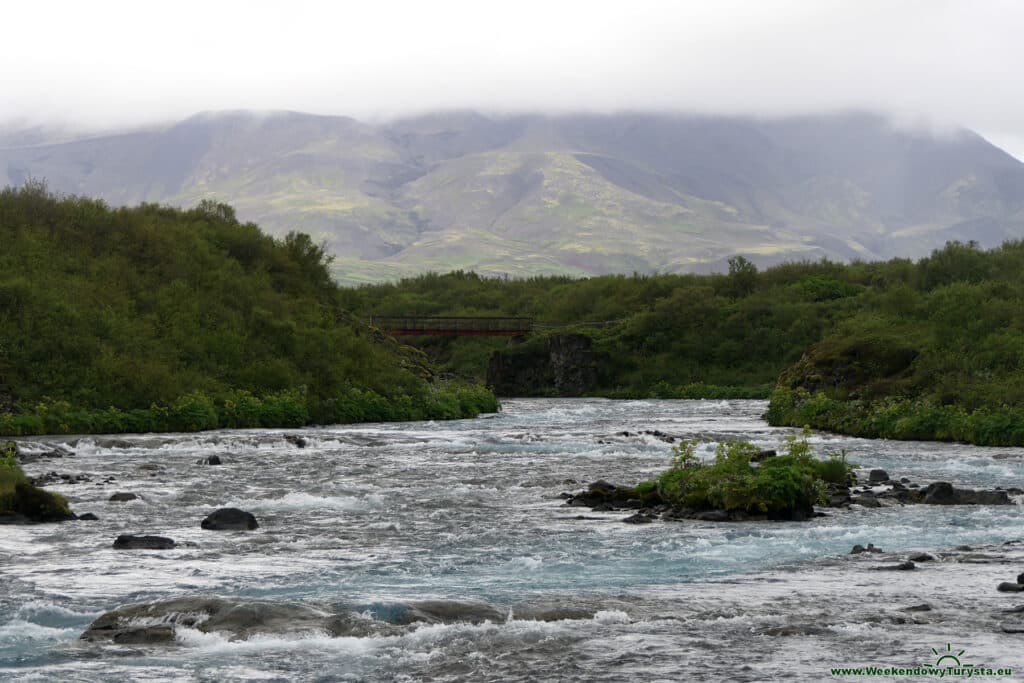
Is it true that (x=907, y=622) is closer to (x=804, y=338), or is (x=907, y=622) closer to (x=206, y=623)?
(x=206, y=623)

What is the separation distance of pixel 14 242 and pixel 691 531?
142ft

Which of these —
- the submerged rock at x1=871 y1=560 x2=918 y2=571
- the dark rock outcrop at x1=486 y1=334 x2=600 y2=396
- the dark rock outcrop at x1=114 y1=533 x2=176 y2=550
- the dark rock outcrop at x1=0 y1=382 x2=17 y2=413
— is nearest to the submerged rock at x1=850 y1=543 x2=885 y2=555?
the submerged rock at x1=871 y1=560 x2=918 y2=571

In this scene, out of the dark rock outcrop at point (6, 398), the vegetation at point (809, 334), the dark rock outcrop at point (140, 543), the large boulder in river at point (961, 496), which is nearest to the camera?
the dark rock outcrop at point (140, 543)

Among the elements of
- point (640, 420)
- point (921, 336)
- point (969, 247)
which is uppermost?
point (969, 247)

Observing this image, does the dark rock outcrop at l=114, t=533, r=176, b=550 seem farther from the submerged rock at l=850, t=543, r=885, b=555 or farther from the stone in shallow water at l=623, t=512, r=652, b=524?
the submerged rock at l=850, t=543, r=885, b=555

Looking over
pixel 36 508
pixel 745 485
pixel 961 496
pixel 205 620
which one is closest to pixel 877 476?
pixel 961 496

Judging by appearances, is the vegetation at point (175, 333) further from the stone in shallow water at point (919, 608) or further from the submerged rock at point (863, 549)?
the stone in shallow water at point (919, 608)

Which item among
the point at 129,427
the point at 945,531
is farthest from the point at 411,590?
the point at 129,427

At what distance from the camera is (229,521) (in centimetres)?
2369

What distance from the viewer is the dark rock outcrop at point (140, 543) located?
21.0 m

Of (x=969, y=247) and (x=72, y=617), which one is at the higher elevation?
(x=969, y=247)

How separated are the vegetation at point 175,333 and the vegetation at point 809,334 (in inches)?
615

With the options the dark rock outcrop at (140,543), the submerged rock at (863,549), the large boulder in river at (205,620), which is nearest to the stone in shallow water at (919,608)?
the submerged rock at (863,549)

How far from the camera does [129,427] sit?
46719 millimetres
